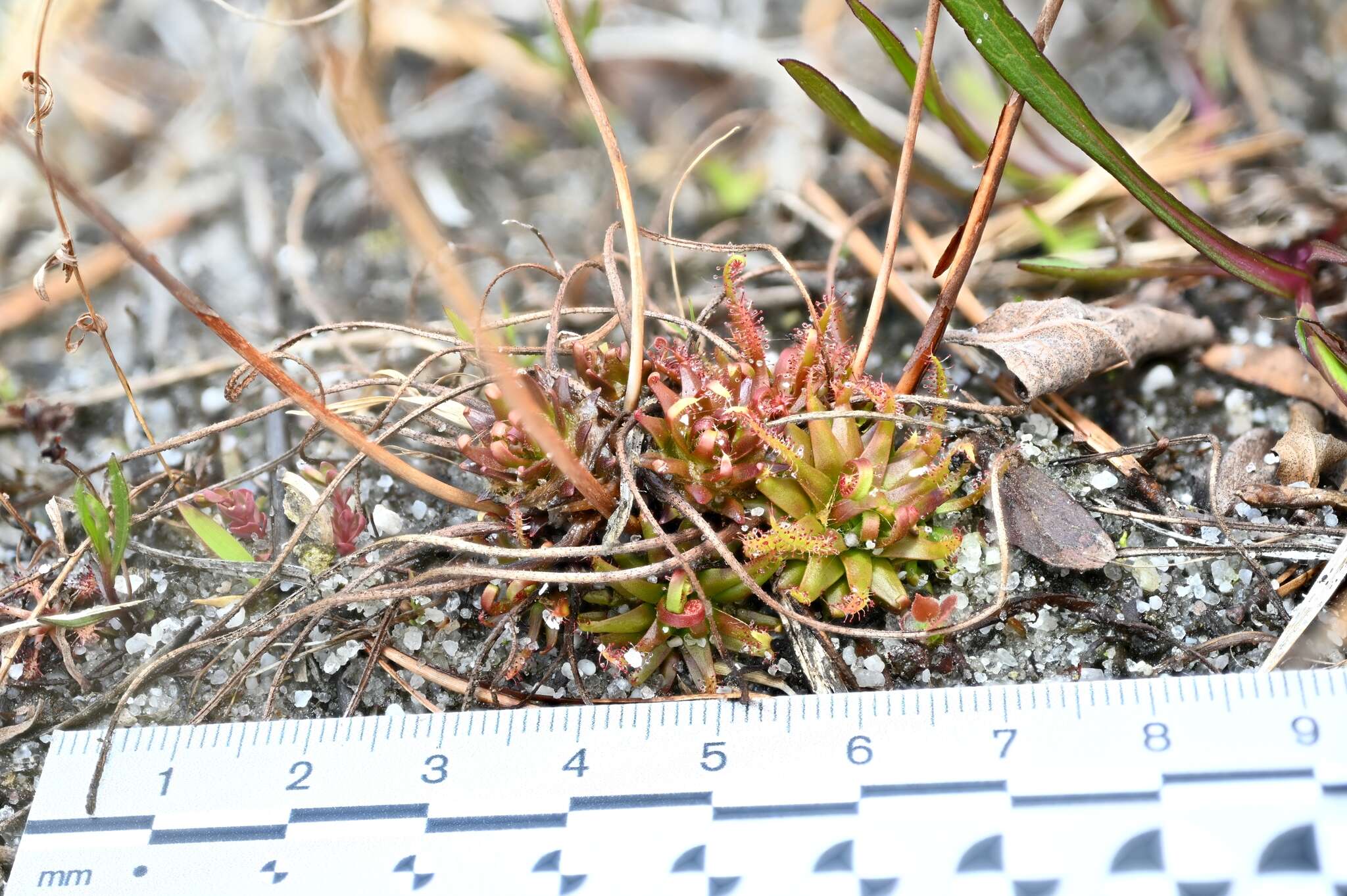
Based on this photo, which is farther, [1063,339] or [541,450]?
[1063,339]

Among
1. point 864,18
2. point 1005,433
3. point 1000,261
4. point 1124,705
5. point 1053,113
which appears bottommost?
point 1124,705

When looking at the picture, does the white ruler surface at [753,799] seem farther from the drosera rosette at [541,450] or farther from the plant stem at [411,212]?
the plant stem at [411,212]

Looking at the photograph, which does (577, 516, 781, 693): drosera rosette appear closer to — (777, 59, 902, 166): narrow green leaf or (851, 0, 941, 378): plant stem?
(851, 0, 941, 378): plant stem

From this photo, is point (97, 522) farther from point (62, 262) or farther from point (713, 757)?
point (713, 757)

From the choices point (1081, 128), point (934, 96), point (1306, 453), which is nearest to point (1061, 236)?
point (934, 96)

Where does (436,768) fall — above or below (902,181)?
below

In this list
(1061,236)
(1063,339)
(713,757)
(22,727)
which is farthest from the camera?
(1061,236)

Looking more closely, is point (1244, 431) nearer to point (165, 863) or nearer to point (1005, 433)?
point (1005, 433)

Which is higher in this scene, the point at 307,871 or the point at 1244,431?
the point at 1244,431

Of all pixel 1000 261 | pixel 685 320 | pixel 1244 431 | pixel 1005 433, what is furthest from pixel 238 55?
pixel 1244 431
